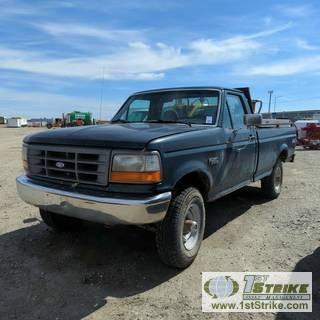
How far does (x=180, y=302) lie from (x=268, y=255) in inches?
61.6

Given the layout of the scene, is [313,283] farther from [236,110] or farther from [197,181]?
[236,110]

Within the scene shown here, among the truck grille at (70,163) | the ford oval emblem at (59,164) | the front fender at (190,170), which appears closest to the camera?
the truck grille at (70,163)

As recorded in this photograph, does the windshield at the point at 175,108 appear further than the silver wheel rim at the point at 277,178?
No

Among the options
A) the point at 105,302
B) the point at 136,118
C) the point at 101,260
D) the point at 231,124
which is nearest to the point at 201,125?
the point at 231,124

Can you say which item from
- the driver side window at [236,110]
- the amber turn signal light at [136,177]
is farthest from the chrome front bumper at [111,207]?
the driver side window at [236,110]

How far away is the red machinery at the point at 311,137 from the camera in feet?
69.1

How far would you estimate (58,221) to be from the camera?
5.23 meters

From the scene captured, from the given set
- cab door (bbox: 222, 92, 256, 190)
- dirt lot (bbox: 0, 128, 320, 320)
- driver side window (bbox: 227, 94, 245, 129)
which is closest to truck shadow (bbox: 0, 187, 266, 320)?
dirt lot (bbox: 0, 128, 320, 320)

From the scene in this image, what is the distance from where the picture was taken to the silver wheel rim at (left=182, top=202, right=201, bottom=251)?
4402mm

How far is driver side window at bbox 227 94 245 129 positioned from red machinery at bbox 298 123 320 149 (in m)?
16.4

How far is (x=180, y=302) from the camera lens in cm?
367

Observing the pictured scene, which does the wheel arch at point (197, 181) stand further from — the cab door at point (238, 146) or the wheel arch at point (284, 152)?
the wheel arch at point (284, 152)

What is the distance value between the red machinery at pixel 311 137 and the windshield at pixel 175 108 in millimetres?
17218

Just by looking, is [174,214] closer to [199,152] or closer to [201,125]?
[199,152]
